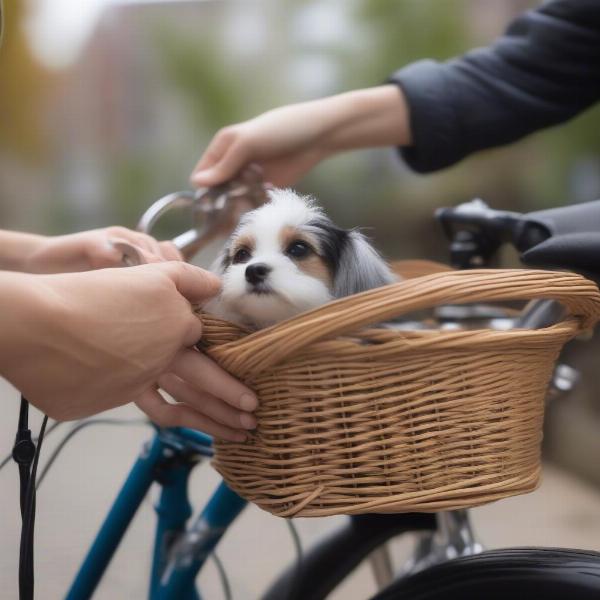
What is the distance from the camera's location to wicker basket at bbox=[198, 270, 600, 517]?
44cm

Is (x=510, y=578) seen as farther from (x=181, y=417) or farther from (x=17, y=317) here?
(x=17, y=317)

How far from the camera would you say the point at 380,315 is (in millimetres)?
430

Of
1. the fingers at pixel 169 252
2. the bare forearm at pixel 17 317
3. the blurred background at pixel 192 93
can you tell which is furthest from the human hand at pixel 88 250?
the blurred background at pixel 192 93

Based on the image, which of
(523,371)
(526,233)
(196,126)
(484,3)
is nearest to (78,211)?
(196,126)

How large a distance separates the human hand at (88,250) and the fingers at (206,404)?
115 mm

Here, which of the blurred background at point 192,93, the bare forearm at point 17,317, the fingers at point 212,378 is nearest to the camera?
the bare forearm at point 17,317

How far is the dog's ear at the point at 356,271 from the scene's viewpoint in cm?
55

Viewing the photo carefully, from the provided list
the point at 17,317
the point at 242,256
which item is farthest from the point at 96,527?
the point at 17,317

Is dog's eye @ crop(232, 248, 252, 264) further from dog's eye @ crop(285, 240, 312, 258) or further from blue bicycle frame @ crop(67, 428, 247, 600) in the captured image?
blue bicycle frame @ crop(67, 428, 247, 600)

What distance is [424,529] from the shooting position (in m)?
0.82

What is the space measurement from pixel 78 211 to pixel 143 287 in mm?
1888

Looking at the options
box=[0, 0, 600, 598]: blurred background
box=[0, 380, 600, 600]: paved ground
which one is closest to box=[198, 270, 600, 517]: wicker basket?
box=[0, 380, 600, 600]: paved ground

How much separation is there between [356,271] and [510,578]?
24 cm

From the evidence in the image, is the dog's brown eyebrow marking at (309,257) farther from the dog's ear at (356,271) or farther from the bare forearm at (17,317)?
the bare forearm at (17,317)
